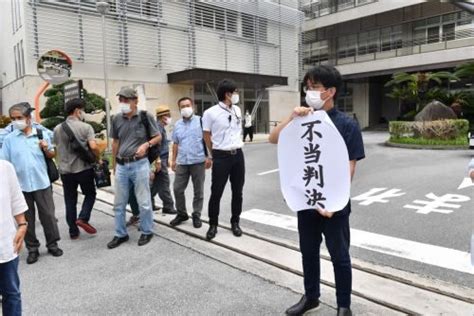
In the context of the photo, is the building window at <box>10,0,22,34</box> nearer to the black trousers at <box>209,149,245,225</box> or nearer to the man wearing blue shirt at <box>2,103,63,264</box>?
the man wearing blue shirt at <box>2,103,63,264</box>

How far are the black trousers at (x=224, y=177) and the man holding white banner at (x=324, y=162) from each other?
1.83 metres

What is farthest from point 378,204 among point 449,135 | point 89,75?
point 89,75

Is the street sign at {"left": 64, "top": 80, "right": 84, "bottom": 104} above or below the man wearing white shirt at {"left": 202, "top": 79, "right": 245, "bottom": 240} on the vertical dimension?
above

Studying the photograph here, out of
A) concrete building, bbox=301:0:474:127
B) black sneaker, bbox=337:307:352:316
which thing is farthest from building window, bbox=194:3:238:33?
black sneaker, bbox=337:307:352:316

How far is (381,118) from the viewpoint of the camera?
3334cm

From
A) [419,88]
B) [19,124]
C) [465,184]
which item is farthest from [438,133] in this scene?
[19,124]

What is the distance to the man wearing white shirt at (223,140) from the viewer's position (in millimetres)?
4691

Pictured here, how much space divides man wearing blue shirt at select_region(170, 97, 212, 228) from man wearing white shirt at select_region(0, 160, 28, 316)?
295 cm

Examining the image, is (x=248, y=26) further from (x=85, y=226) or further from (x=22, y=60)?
(x=85, y=226)

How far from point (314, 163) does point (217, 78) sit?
720 inches

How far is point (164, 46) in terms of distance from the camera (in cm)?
2088

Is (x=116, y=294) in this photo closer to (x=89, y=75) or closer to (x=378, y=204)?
(x=378, y=204)

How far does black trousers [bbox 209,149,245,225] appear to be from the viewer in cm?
471

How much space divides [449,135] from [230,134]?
13070 mm
